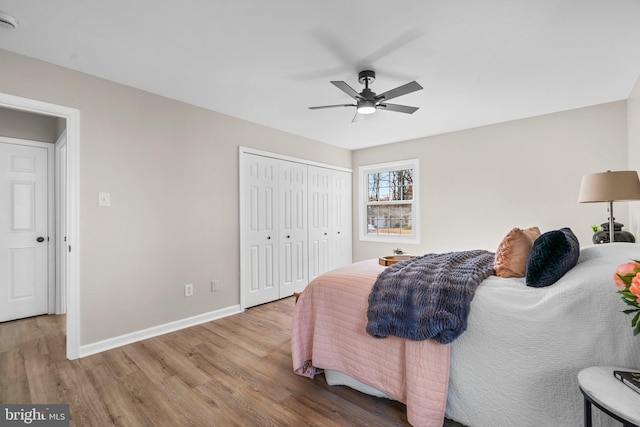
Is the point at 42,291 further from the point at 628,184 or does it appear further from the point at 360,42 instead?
the point at 628,184

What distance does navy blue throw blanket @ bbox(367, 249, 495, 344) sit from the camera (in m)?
1.56

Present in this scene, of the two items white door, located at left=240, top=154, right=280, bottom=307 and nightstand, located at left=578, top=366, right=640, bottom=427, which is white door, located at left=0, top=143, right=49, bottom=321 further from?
nightstand, located at left=578, top=366, right=640, bottom=427

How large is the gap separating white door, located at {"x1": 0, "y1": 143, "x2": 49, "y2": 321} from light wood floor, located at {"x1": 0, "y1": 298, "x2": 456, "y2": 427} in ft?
2.11

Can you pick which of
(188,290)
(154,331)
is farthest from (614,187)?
(154,331)

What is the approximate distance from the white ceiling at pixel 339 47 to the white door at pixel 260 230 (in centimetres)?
91

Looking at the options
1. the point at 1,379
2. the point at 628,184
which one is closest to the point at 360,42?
the point at 628,184

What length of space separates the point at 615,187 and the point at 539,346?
72.3 inches

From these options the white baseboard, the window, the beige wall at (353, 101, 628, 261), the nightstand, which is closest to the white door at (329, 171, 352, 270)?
the window

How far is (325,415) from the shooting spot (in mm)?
1780

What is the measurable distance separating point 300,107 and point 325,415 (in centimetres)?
291

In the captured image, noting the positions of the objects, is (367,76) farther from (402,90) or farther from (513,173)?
(513,173)

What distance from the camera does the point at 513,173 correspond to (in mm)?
3943

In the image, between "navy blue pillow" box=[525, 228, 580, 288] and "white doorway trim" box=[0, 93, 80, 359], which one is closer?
"navy blue pillow" box=[525, 228, 580, 288]

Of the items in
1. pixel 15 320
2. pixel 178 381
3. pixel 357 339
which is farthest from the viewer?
pixel 15 320
